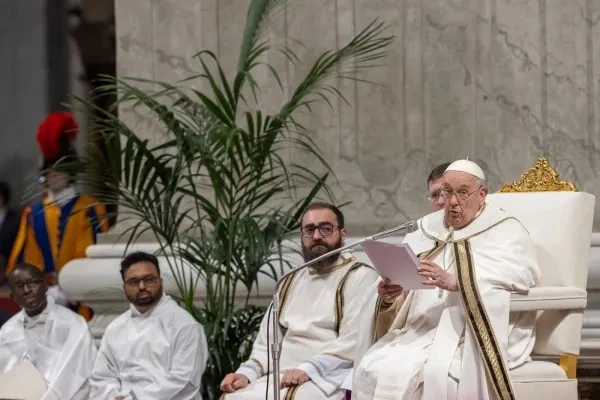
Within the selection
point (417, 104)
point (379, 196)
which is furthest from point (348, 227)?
point (417, 104)

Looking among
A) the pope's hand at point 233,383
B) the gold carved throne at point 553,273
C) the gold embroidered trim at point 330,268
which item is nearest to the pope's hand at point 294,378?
the pope's hand at point 233,383

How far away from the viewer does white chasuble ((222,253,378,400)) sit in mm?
7648

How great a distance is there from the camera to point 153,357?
8391 millimetres

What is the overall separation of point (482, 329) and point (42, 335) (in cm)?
291

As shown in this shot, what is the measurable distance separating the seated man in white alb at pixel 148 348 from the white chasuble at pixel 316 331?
40 cm

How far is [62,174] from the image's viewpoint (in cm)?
944

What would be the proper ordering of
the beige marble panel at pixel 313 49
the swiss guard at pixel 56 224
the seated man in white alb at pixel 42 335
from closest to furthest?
1. the seated man in white alb at pixel 42 335
2. the beige marble panel at pixel 313 49
3. the swiss guard at pixel 56 224

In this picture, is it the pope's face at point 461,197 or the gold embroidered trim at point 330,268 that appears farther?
the gold embroidered trim at point 330,268

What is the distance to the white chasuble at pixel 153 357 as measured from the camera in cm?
825

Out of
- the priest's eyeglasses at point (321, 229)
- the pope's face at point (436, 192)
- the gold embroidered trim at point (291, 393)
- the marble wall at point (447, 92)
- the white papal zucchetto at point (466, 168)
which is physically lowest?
the gold embroidered trim at point (291, 393)

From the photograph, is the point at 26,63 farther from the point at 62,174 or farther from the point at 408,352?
the point at 408,352

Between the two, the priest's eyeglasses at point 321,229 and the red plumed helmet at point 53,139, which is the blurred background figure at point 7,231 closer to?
the red plumed helmet at point 53,139

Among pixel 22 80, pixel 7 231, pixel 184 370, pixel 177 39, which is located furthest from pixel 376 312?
pixel 22 80

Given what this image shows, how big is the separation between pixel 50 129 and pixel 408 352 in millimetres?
4346
